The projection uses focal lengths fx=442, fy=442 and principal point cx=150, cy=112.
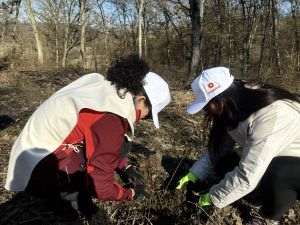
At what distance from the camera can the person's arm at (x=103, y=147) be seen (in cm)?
236

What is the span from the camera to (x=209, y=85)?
2631 mm

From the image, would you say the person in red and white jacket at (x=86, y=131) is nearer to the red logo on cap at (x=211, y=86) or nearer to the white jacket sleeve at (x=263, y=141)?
the red logo on cap at (x=211, y=86)

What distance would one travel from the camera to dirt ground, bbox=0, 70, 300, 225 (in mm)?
3041

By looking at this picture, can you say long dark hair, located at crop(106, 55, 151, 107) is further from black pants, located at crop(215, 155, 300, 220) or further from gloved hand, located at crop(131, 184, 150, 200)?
black pants, located at crop(215, 155, 300, 220)

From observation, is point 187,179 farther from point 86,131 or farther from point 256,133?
point 86,131

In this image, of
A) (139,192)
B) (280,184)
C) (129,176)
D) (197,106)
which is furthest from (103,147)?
(280,184)

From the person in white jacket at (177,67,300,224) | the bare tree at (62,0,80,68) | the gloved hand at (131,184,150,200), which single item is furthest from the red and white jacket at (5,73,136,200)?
the bare tree at (62,0,80,68)

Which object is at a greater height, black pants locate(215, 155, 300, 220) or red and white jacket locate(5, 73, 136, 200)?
red and white jacket locate(5, 73, 136, 200)

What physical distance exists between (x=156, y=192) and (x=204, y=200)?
0.42 meters

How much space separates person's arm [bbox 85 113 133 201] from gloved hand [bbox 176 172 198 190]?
3.31 ft

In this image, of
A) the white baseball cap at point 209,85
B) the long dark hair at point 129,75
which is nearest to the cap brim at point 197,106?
the white baseball cap at point 209,85

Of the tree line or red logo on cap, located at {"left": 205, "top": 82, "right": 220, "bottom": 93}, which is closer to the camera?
red logo on cap, located at {"left": 205, "top": 82, "right": 220, "bottom": 93}

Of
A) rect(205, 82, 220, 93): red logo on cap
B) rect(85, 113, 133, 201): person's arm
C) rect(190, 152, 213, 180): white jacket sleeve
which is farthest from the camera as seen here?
rect(190, 152, 213, 180): white jacket sleeve

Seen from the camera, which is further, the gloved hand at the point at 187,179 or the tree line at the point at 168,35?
the tree line at the point at 168,35
